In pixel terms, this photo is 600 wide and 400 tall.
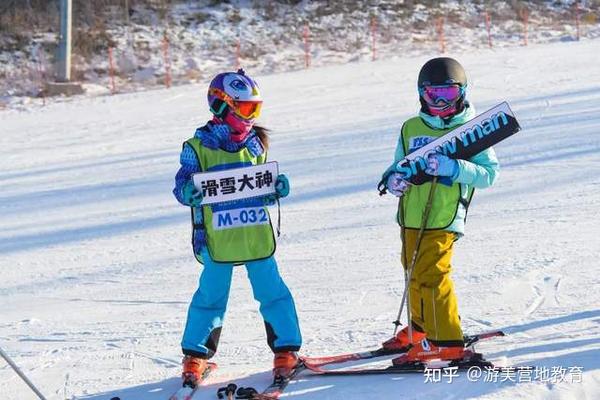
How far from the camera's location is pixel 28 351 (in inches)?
226

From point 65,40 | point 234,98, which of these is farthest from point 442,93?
point 65,40

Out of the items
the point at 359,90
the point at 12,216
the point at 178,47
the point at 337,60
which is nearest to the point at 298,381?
the point at 12,216

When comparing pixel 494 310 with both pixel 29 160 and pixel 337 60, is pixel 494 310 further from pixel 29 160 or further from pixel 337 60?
pixel 337 60

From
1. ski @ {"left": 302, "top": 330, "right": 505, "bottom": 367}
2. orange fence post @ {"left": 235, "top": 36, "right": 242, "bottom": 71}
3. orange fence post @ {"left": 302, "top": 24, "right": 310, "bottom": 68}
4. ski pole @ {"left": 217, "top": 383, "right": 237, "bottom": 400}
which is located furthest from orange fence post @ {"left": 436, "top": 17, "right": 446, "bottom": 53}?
ski pole @ {"left": 217, "top": 383, "right": 237, "bottom": 400}

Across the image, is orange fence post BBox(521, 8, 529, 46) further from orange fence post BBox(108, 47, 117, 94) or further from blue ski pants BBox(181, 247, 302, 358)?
blue ski pants BBox(181, 247, 302, 358)

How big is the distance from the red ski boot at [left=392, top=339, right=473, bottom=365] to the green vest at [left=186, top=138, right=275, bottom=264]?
3.10 feet

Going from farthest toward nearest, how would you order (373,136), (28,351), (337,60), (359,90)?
(337,60)
(359,90)
(373,136)
(28,351)

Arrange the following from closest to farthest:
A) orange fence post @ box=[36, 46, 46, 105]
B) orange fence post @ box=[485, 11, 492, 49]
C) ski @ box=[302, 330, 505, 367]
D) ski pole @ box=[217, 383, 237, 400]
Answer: ski pole @ box=[217, 383, 237, 400] → ski @ box=[302, 330, 505, 367] → orange fence post @ box=[36, 46, 46, 105] → orange fence post @ box=[485, 11, 492, 49]

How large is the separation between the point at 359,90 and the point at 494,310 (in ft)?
39.5

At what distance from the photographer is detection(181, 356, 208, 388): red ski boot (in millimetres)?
4742

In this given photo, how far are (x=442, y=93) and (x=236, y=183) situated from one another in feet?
3.82

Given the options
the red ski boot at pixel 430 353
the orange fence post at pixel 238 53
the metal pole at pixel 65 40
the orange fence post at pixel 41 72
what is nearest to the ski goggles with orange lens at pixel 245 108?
the red ski boot at pixel 430 353

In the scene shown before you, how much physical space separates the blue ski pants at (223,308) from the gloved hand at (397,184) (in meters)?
0.73

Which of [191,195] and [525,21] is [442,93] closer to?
[191,195]
